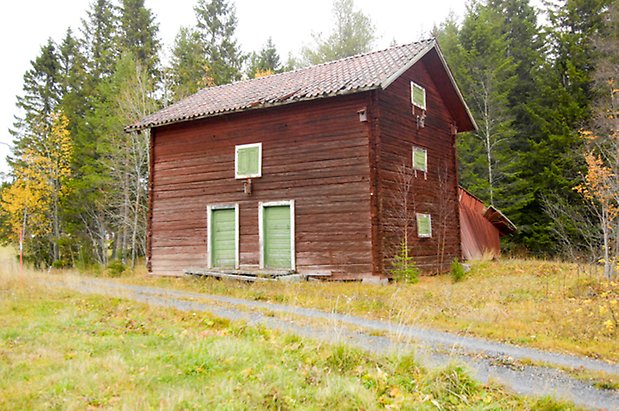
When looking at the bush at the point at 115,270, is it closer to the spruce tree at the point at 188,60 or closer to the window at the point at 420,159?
the window at the point at 420,159

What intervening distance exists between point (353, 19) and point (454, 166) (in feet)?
69.6

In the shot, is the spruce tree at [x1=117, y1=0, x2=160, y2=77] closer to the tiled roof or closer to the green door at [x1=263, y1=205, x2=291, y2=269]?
the tiled roof

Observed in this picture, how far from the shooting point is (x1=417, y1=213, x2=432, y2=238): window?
1619 cm

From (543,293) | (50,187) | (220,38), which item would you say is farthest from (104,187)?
(543,293)

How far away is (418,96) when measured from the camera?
17250 millimetres

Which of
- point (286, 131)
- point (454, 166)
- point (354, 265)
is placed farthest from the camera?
point (454, 166)

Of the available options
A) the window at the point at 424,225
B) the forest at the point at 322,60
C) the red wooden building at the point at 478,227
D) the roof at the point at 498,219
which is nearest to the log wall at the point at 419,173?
the window at the point at 424,225

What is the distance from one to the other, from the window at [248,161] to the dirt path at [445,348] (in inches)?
249

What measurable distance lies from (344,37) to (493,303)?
29.6 m

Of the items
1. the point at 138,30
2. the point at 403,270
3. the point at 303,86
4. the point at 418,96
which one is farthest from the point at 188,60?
the point at 403,270

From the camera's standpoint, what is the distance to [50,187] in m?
29.0

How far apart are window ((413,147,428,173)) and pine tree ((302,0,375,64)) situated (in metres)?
20.1

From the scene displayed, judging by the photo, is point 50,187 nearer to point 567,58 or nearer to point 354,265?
point 354,265

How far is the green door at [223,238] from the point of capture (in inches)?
643
